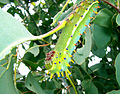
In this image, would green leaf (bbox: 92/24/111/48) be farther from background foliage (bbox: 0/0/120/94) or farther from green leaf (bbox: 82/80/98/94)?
green leaf (bbox: 82/80/98/94)

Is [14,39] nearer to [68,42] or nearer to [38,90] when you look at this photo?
[68,42]

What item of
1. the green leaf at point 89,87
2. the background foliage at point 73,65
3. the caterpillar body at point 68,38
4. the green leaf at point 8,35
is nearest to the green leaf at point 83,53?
the background foliage at point 73,65

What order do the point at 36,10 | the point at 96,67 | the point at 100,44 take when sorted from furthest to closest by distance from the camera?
1. the point at 36,10
2. the point at 96,67
3. the point at 100,44

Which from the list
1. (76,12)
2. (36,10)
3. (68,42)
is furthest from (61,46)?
(36,10)

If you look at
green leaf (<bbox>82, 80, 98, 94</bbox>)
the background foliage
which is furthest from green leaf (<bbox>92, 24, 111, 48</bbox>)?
green leaf (<bbox>82, 80, 98, 94</bbox>)

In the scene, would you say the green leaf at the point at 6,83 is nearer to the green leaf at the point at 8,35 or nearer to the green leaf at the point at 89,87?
the green leaf at the point at 8,35

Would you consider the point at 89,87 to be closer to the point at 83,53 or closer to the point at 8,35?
the point at 83,53

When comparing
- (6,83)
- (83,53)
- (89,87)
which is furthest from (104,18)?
(6,83)
